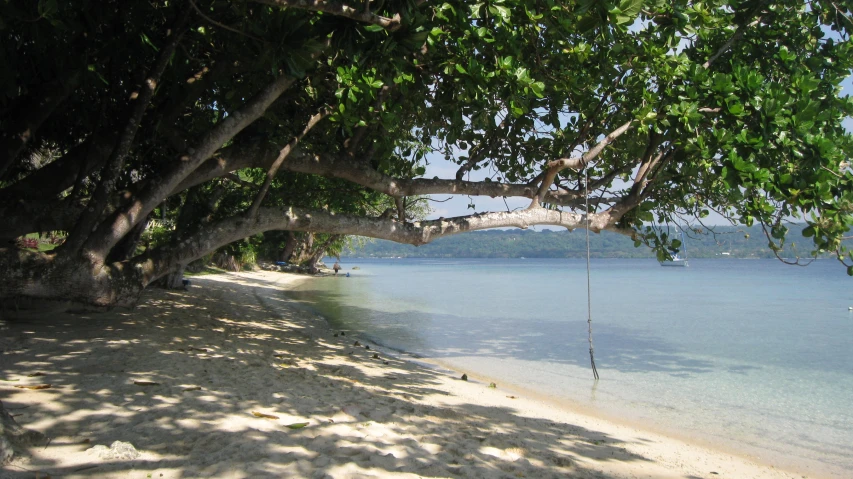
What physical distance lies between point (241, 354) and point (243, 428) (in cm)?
306

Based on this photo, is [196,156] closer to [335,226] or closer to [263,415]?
[335,226]

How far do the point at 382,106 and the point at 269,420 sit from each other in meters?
3.73

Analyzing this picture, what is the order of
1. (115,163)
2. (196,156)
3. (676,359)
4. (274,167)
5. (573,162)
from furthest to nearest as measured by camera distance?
(676,359) → (573,162) → (274,167) → (196,156) → (115,163)

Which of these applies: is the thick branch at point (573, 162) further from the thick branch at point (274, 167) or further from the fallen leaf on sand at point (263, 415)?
the fallen leaf on sand at point (263, 415)

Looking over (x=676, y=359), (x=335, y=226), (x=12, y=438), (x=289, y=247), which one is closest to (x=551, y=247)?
(x=289, y=247)

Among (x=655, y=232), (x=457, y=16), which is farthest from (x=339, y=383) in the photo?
(x=655, y=232)

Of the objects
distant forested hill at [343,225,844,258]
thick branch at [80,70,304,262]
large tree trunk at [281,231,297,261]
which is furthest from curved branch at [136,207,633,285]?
distant forested hill at [343,225,844,258]

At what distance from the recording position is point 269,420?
3.91 metres

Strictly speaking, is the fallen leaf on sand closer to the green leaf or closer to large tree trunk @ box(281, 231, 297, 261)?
the green leaf

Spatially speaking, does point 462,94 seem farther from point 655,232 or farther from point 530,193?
point 655,232

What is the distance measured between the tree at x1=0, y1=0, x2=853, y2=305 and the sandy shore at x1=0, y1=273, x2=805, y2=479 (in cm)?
107

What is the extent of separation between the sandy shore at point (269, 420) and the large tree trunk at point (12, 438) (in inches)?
2.2

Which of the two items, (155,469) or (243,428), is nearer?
(155,469)

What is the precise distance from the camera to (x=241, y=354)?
6.57 m
